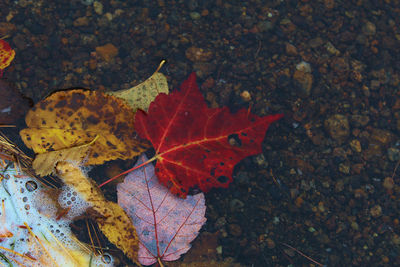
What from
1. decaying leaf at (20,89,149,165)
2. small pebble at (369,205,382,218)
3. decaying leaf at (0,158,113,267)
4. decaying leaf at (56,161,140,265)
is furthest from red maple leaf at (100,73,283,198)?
small pebble at (369,205,382,218)

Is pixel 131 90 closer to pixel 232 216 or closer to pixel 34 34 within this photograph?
pixel 34 34

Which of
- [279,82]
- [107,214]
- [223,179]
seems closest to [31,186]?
[107,214]

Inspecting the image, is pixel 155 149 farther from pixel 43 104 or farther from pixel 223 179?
pixel 43 104

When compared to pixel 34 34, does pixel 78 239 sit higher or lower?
lower

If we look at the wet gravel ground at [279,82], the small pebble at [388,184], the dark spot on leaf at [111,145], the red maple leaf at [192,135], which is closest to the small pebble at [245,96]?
the wet gravel ground at [279,82]

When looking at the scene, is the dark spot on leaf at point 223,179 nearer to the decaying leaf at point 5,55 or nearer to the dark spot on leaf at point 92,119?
the dark spot on leaf at point 92,119

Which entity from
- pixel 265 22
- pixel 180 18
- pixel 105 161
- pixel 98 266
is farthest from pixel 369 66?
pixel 98 266

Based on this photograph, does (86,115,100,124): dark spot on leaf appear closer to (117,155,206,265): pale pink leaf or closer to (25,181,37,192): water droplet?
(117,155,206,265): pale pink leaf

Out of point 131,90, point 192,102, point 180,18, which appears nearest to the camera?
point 192,102
